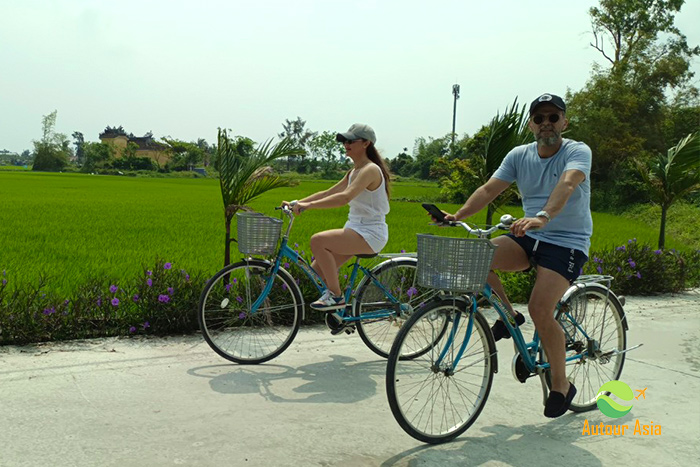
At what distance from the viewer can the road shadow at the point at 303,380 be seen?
433 centimetres

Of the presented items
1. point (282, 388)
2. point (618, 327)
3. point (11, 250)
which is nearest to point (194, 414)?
point (282, 388)

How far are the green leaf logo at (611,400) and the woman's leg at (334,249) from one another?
6.06 ft

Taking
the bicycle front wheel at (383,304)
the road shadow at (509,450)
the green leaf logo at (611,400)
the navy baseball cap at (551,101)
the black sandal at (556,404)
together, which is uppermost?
the navy baseball cap at (551,101)

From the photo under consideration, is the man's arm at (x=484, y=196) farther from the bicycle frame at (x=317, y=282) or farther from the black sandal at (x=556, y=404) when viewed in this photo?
the bicycle frame at (x=317, y=282)

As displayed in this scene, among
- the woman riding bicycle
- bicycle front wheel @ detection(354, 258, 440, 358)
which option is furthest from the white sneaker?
bicycle front wheel @ detection(354, 258, 440, 358)

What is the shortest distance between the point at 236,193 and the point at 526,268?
326 cm

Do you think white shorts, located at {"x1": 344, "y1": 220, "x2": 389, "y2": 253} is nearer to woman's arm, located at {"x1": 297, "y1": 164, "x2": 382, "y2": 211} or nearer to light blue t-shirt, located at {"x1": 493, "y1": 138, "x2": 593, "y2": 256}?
woman's arm, located at {"x1": 297, "y1": 164, "x2": 382, "y2": 211}

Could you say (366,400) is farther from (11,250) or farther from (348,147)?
(11,250)

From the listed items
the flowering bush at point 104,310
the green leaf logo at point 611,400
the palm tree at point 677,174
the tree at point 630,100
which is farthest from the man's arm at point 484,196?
the tree at point 630,100

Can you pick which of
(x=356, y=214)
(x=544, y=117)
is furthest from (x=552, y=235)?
(x=356, y=214)

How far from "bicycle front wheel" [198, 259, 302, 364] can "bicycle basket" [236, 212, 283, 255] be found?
0.65ft

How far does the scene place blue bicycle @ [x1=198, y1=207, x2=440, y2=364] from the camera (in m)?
4.95

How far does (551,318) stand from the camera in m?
3.72

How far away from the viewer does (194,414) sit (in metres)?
3.90
